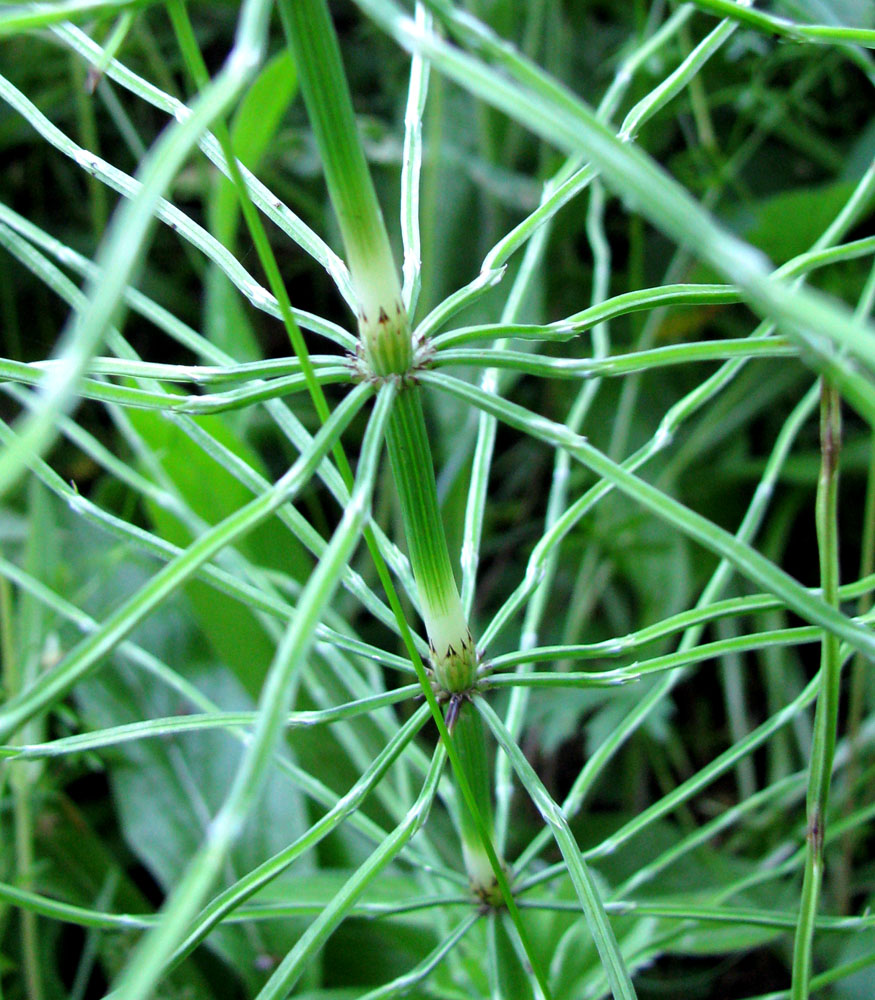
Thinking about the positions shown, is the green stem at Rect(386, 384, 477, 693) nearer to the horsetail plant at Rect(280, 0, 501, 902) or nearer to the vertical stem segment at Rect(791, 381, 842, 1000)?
the horsetail plant at Rect(280, 0, 501, 902)

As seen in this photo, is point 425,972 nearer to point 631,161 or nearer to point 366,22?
point 631,161

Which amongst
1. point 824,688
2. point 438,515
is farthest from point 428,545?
point 824,688

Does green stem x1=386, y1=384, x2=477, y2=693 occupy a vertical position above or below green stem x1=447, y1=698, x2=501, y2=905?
above

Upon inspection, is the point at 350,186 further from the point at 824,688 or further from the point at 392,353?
the point at 824,688

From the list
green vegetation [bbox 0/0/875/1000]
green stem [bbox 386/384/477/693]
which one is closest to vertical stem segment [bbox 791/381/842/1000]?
green vegetation [bbox 0/0/875/1000]

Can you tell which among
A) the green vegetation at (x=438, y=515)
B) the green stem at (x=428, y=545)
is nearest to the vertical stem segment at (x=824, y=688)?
the green vegetation at (x=438, y=515)

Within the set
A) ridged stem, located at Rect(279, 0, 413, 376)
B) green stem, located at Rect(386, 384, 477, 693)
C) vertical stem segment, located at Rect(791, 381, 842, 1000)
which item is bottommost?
vertical stem segment, located at Rect(791, 381, 842, 1000)
